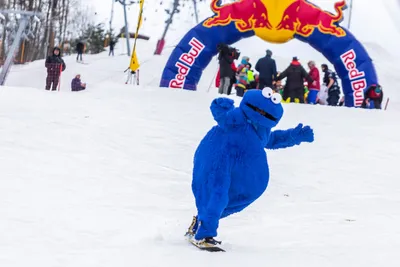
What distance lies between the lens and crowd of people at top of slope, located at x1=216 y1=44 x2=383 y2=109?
13688 millimetres

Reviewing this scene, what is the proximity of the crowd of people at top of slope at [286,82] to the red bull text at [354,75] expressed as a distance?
307mm

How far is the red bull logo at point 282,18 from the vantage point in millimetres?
15172

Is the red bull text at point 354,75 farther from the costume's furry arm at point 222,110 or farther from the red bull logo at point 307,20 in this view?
the costume's furry arm at point 222,110

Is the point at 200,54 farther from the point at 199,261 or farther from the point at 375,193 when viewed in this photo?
the point at 199,261

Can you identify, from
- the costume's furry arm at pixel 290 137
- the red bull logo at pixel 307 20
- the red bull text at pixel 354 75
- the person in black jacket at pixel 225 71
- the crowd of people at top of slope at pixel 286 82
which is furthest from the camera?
the red bull logo at pixel 307 20

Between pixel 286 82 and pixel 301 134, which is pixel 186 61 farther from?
pixel 301 134

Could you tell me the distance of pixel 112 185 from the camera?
6773mm

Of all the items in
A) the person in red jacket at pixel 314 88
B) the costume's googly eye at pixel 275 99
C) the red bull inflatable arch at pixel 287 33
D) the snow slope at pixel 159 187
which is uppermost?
the red bull inflatable arch at pixel 287 33

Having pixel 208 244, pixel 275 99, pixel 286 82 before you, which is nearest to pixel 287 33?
pixel 286 82

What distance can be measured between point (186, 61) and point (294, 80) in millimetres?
3059

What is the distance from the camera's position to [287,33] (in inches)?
605

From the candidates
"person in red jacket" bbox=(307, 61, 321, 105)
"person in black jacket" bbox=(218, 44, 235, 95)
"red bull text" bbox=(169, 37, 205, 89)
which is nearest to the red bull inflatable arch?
"red bull text" bbox=(169, 37, 205, 89)

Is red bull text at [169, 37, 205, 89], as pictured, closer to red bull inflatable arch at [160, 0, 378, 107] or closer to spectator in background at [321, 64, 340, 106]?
red bull inflatable arch at [160, 0, 378, 107]

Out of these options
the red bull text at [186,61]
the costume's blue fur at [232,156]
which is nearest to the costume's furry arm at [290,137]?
the costume's blue fur at [232,156]
